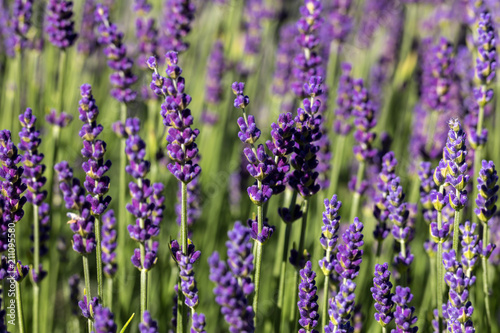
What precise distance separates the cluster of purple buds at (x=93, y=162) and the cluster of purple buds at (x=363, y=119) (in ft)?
3.26

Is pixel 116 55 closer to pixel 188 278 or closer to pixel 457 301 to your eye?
pixel 188 278

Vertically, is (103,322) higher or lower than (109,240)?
lower

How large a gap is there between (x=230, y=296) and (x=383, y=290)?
0.48 m

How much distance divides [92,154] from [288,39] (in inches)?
91.1

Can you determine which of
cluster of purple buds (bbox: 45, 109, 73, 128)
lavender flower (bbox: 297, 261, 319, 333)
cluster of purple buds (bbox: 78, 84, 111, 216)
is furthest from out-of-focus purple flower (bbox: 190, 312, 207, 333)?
cluster of purple buds (bbox: 45, 109, 73, 128)

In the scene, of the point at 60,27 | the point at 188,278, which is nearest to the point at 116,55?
the point at 60,27

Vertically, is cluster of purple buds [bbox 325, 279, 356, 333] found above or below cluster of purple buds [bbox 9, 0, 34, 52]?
below

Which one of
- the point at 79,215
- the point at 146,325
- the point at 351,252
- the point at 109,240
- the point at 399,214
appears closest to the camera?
the point at 146,325

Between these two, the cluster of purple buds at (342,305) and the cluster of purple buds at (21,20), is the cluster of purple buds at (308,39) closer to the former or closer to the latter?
the cluster of purple buds at (342,305)

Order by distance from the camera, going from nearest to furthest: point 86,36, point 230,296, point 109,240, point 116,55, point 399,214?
point 230,296, point 399,214, point 109,240, point 116,55, point 86,36

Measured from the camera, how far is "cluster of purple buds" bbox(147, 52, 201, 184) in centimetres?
133

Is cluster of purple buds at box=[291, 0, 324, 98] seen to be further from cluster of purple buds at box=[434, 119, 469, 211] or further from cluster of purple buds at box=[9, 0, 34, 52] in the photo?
cluster of purple buds at box=[9, 0, 34, 52]

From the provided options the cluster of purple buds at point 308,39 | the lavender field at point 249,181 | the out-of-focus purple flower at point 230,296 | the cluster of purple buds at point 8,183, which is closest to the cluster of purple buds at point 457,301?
the lavender field at point 249,181

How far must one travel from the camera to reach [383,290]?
1.36 m
